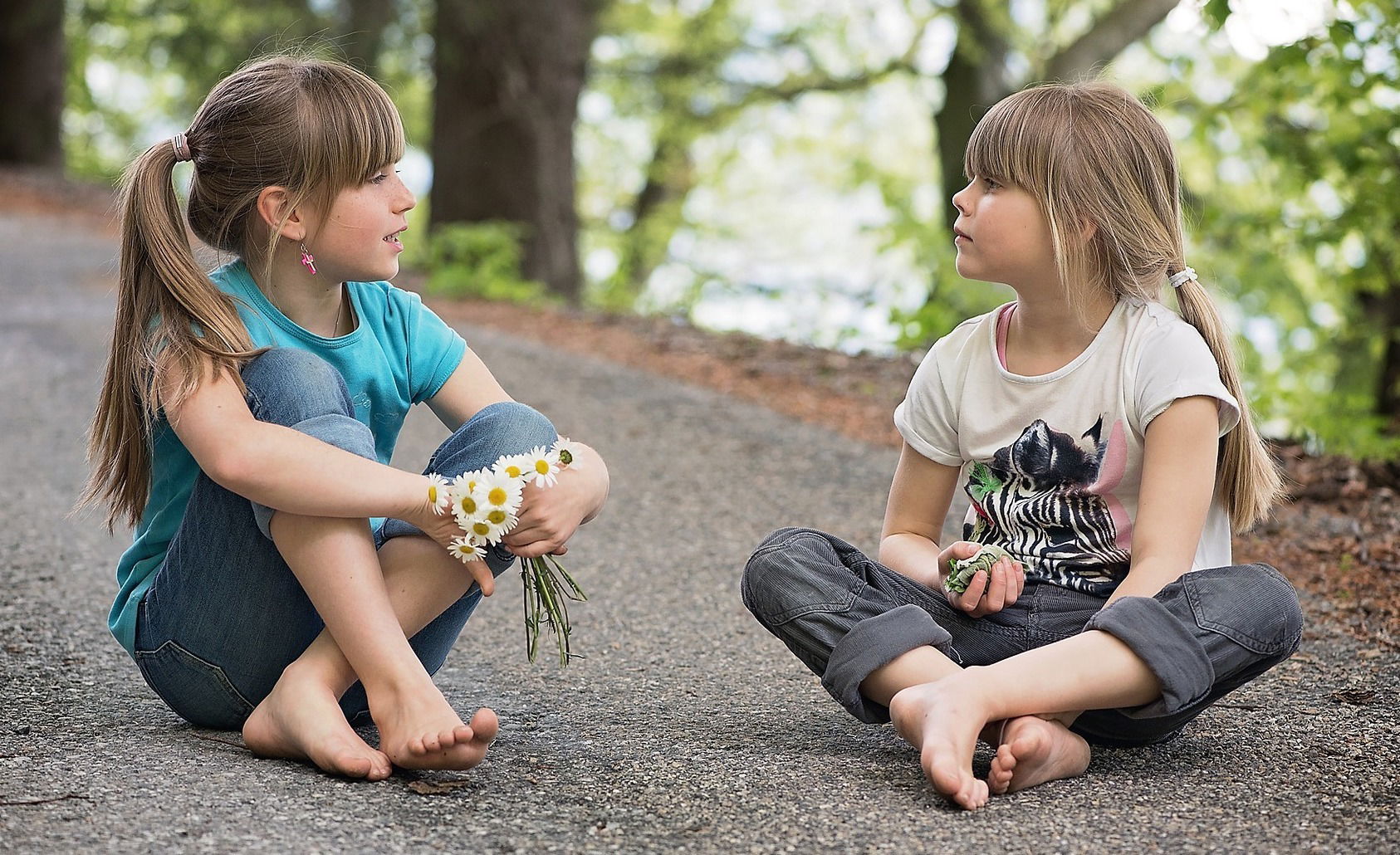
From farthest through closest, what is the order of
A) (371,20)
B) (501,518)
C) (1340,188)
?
(371,20)
(1340,188)
(501,518)

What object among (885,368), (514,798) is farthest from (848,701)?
(885,368)

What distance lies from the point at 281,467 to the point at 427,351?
49 centimetres

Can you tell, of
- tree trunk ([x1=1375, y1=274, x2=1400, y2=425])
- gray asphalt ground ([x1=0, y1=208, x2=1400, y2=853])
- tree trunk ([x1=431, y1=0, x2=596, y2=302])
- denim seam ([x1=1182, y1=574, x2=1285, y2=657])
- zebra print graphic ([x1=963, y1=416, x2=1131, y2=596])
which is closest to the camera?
gray asphalt ground ([x1=0, y1=208, x2=1400, y2=853])

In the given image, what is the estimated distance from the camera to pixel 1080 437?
210 cm

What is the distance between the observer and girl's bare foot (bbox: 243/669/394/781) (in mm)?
1828

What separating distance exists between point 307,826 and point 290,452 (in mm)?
498

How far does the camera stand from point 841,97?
17500 mm

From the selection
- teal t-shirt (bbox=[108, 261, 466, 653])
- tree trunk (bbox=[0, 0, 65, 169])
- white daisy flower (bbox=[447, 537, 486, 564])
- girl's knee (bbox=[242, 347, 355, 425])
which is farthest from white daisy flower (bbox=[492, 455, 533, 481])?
tree trunk (bbox=[0, 0, 65, 169])

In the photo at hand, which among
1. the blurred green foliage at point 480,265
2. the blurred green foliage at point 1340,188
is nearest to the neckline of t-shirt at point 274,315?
the blurred green foliage at point 1340,188

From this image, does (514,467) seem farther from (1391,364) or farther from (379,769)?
(1391,364)

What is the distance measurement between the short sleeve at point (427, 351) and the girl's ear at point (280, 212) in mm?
225

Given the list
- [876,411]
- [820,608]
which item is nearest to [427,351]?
[820,608]

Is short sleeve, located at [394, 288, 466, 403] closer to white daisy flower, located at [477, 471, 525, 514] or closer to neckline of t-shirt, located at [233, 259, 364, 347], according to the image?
neckline of t-shirt, located at [233, 259, 364, 347]

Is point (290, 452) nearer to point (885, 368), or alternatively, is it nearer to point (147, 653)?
point (147, 653)
